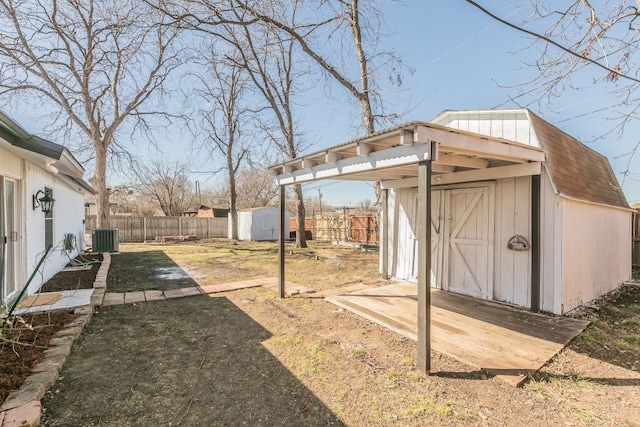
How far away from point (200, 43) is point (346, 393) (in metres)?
12.0

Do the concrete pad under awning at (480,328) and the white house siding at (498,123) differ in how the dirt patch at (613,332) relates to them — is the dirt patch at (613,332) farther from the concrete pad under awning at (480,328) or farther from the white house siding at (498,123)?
the white house siding at (498,123)

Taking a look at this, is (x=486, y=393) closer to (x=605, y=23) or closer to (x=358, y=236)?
(x=605, y=23)

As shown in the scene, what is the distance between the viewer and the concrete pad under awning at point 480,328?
3109 millimetres

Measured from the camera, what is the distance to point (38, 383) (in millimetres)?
2512

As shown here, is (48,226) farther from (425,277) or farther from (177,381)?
(425,277)

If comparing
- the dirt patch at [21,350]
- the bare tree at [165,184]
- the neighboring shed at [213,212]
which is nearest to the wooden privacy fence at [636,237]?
the dirt patch at [21,350]

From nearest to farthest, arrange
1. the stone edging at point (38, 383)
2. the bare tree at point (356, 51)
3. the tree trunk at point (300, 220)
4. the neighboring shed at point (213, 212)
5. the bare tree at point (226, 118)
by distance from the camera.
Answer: the stone edging at point (38, 383) < the bare tree at point (356, 51) < the tree trunk at point (300, 220) < the bare tree at point (226, 118) < the neighboring shed at point (213, 212)

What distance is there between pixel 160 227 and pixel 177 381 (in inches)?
744

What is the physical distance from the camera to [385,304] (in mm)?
4957

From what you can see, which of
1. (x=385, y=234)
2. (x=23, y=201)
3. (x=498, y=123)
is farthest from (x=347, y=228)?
(x=23, y=201)

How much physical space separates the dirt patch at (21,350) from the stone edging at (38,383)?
6 cm

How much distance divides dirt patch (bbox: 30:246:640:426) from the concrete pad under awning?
15 cm

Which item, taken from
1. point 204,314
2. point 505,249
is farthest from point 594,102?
point 204,314

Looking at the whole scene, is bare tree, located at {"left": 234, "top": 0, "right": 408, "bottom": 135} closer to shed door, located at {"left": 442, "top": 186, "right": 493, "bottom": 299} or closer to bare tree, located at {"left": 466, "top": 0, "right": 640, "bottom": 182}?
shed door, located at {"left": 442, "top": 186, "right": 493, "bottom": 299}
